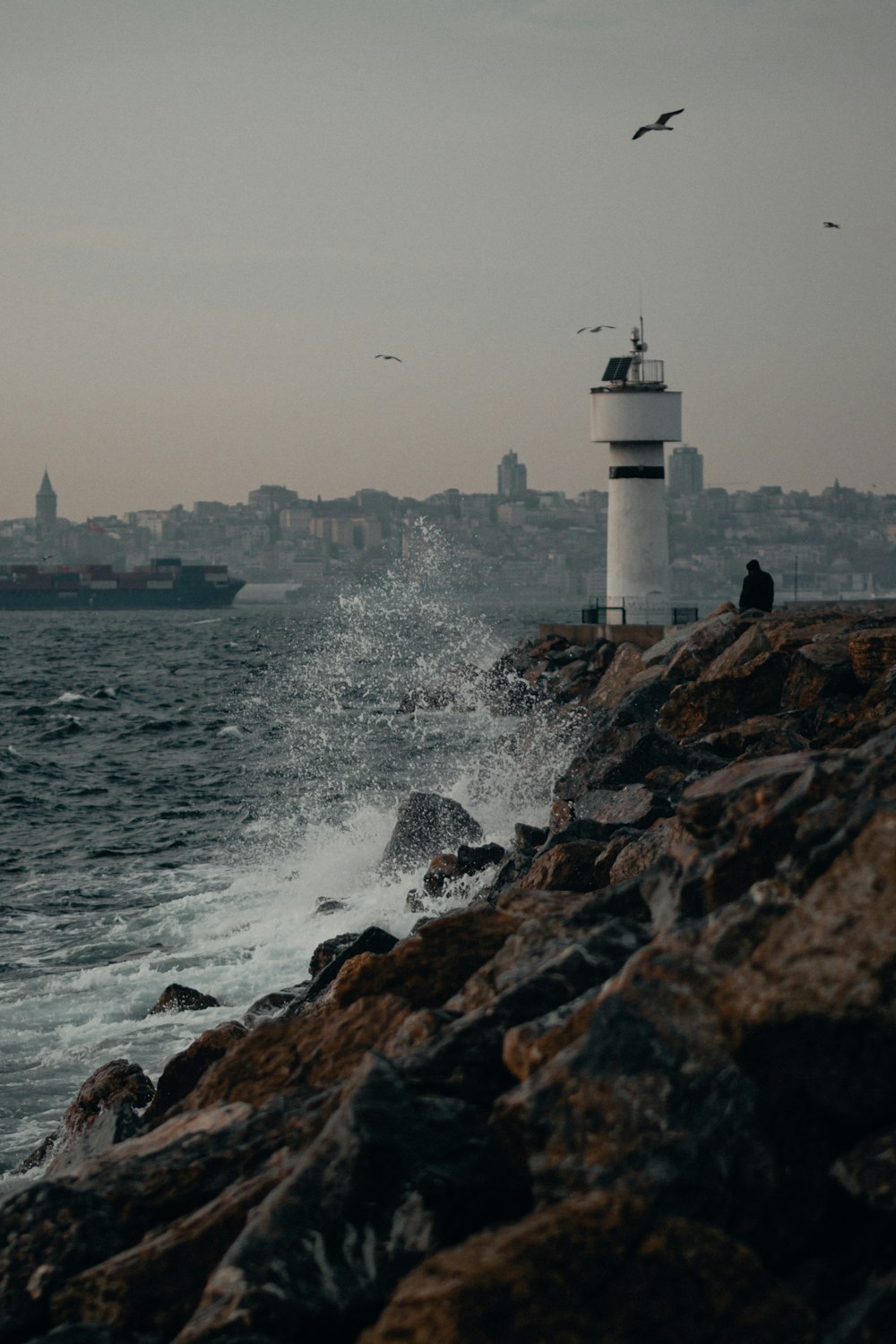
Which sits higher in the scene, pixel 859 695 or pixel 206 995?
pixel 859 695

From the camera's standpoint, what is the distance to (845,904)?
421 centimetres

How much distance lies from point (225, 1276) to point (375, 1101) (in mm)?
651

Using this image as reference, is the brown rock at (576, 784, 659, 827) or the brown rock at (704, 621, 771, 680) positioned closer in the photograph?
the brown rock at (576, 784, 659, 827)

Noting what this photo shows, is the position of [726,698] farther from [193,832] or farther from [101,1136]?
→ [101,1136]

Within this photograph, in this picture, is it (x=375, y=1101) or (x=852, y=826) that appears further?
(x=852, y=826)

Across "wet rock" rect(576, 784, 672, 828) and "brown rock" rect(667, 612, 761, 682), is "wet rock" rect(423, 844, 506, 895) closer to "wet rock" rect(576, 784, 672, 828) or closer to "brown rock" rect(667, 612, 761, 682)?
"wet rock" rect(576, 784, 672, 828)

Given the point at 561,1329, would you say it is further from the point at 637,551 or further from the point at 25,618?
the point at 25,618

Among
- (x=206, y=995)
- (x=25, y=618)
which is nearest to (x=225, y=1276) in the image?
(x=206, y=995)

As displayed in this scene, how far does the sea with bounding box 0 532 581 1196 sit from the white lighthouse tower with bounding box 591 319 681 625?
193 inches

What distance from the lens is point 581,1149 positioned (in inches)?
149

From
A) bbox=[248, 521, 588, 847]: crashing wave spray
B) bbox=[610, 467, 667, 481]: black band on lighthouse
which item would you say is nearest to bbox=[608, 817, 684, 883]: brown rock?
bbox=[248, 521, 588, 847]: crashing wave spray

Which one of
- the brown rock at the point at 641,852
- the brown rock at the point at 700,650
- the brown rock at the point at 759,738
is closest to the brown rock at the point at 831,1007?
the brown rock at the point at 641,852

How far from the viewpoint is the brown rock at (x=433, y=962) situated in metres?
5.82

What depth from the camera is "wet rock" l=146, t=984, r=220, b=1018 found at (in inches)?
399
